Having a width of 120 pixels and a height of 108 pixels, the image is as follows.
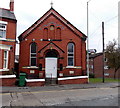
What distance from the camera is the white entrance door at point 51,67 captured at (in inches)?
704

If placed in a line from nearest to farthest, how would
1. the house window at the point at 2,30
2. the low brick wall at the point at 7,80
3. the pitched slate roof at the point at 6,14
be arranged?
the low brick wall at the point at 7,80 < the house window at the point at 2,30 < the pitched slate roof at the point at 6,14

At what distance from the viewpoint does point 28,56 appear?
1852 cm

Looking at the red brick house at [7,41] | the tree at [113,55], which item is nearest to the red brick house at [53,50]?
the red brick house at [7,41]

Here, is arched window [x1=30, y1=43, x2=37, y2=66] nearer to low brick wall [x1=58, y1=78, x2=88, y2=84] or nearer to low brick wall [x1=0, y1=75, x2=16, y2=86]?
low brick wall [x1=0, y1=75, x2=16, y2=86]

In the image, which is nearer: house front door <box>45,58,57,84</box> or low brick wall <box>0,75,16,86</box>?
low brick wall <box>0,75,16,86</box>

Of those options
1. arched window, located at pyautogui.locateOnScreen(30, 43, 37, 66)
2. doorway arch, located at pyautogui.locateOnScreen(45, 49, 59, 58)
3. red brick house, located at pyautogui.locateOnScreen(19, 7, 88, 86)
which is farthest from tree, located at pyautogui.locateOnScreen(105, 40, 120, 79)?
arched window, located at pyautogui.locateOnScreen(30, 43, 37, 66)

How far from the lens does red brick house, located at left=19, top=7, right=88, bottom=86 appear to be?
58.0 ft

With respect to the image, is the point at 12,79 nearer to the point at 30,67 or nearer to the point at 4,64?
the point at 4,64

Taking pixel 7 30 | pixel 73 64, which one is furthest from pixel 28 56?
pixel 73 64

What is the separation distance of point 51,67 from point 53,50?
6.73 ft

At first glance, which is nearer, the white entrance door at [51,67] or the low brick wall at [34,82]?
the low brick wall at [34,82]

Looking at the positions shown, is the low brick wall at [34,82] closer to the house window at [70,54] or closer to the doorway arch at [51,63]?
the doorway arch at [51,63]

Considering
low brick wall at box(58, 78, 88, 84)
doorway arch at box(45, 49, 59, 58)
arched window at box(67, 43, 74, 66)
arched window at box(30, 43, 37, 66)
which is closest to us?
low brick wall at box(58, 78, 88, 84)

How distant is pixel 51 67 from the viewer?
1808 cm
